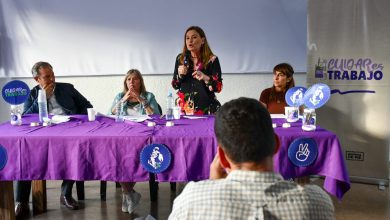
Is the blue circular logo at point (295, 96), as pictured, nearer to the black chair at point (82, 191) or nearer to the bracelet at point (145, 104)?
the bracelet at point (145, 104)

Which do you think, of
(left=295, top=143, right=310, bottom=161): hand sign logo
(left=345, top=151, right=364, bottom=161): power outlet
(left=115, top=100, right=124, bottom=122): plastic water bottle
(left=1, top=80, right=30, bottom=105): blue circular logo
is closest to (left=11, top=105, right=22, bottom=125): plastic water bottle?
(left=1, top=80, right=30, bottom=105): blue circular logo

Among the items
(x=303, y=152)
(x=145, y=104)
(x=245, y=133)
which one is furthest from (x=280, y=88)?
(x=245, y=133)

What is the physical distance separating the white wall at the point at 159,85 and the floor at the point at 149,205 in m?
1.12

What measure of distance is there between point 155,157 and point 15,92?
1.17 m

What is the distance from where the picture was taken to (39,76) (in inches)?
112

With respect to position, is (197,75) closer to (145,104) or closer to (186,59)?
(186,59)

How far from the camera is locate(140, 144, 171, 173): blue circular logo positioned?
1.93 meters

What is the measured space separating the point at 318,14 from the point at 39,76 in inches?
94.9

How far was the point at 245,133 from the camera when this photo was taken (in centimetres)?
87

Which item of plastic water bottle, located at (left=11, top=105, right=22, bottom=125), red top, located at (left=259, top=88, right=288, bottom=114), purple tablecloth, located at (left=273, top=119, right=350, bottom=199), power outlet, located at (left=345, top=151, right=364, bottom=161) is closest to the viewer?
purple tablecloth, located at (left=273, top=119, right=350, bottom=199)

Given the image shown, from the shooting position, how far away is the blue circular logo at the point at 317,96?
2137 millimetres

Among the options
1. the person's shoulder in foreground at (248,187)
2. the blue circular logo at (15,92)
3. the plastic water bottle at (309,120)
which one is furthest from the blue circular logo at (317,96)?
the blue circular logo at (15,92)

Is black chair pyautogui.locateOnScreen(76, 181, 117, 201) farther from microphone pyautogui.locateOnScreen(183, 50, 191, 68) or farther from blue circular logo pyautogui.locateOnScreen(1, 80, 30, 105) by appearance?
microphone pyautogui.locateOnScreen(183, 50, 191, 68)

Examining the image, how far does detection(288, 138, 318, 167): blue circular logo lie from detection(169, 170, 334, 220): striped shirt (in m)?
1.08
